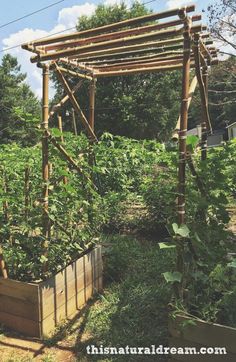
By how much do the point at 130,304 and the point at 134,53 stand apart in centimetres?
230

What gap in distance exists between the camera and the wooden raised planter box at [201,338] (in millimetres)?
2176

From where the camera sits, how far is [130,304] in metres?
3.37

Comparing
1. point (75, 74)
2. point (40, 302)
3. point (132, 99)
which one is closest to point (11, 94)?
point (132, 99)

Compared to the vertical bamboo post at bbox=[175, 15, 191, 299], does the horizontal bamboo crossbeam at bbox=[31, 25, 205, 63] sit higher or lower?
higher

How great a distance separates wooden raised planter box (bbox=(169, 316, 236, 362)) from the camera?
85.7 inches

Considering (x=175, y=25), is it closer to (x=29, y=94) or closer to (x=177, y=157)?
(x=177, y=157)

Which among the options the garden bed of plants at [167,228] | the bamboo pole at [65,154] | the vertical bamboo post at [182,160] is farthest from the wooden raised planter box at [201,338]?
the bamboo pole at [65,154]

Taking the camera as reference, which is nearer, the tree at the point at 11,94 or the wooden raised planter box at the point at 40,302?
the wooden raised planter box at the point at 40,302

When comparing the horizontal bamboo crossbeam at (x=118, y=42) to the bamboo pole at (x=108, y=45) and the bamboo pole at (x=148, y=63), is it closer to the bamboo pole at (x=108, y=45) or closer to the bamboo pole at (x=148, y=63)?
the bamboo pole at (x=108, y=45)

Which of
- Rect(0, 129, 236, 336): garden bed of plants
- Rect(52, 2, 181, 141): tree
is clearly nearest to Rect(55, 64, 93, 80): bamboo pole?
Rect(0, 129, 236, 336): garden bed of plants

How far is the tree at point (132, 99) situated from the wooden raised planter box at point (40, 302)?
54.8ft

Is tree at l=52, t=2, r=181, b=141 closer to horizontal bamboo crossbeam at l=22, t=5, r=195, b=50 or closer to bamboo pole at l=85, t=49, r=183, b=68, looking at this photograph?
bamboo pole at l=85, t=49, r=183, b=68

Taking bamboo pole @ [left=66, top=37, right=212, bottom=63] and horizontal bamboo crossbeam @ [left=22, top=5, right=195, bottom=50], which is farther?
bamboo pole @ [left=66, top=37, right=212, bottom=63]

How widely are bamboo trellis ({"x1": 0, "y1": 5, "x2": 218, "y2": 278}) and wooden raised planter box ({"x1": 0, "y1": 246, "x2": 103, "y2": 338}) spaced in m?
0.40
